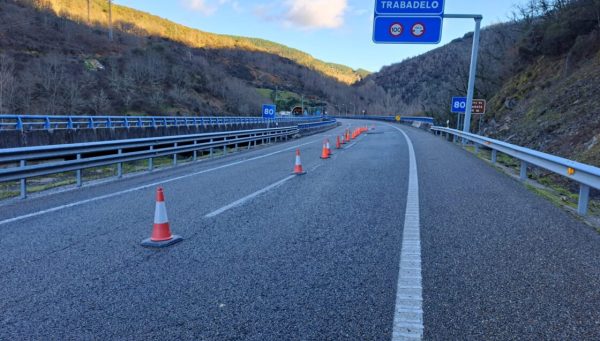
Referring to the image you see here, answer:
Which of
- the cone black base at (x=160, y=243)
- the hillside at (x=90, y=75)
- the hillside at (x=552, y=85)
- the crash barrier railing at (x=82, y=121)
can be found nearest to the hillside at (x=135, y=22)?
the hillside at (x=90, y=75)

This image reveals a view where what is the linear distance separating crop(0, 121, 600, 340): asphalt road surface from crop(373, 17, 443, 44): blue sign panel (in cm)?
1172

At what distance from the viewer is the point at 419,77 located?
563 feet

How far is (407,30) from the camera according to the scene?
58.1 ft

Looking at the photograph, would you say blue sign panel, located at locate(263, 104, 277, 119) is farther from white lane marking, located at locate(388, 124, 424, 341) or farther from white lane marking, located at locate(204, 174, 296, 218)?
white lane marking, located at locate(388, 124, 424, 341)

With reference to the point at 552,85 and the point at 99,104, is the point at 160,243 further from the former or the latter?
the point at 99,104

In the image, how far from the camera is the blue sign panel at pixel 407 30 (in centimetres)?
1739

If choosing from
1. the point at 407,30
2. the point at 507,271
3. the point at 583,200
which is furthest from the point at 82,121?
the point at 507,271

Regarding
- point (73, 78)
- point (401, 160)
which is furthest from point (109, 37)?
point (401, 160)

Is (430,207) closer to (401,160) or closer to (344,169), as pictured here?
(344,169)

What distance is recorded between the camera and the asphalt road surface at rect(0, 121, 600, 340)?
2.96 m

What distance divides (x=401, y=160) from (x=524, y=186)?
5.41m

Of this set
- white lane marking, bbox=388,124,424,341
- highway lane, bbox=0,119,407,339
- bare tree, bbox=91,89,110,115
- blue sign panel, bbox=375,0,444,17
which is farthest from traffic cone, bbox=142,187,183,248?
bare tree, bbox=91,89,110,115

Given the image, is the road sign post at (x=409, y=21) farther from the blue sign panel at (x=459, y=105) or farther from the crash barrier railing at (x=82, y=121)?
the crash barrier railing at (x=82, y=121)

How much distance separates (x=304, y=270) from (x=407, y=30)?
1602cm
